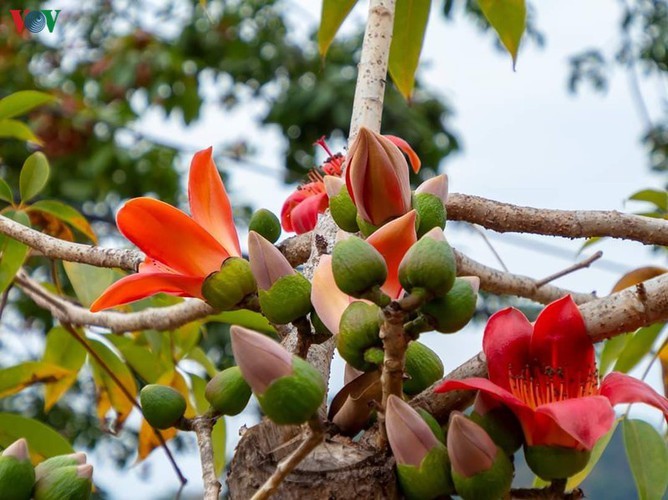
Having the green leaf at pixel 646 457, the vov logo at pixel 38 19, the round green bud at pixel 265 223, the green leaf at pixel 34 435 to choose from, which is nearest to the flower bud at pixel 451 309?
the round green bud at pixel 265 223

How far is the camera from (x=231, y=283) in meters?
0.68

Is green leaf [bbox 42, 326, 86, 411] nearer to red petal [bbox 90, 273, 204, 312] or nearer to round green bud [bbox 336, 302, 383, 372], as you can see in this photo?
red petal [bbox 90, 273, 204, 312]

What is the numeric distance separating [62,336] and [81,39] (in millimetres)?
3714

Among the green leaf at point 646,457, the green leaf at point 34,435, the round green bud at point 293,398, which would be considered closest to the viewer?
the round green bud at point 293,398

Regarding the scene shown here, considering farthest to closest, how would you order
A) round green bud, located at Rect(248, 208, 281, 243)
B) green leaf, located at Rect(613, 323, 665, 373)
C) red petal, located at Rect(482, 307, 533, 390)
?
green leaf, located at Rect(613, 323, 665, 373)
round green bud, located at Rect(248, 208, 281, 243)
red petal, located at Rect(482, 307, 533, 390)

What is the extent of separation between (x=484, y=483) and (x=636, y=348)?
0.81m

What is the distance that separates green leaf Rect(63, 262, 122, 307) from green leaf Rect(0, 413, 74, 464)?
203 mm

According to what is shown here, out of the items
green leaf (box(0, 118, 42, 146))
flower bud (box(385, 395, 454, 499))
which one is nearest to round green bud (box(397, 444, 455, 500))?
flower bud (box(385, 395, 454, 499))

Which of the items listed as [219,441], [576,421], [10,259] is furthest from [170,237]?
[219,441]

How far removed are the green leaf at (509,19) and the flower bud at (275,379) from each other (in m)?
0.90

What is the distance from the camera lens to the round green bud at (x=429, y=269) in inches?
21.3

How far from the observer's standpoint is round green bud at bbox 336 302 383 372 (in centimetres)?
57

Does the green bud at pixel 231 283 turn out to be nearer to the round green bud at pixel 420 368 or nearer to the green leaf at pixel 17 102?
the round green bud at pixel 420 368

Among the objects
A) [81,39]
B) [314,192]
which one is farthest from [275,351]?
[81,39]
